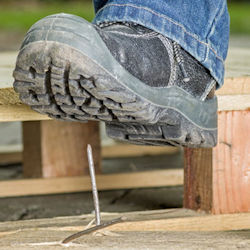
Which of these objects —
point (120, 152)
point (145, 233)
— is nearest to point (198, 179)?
point (145, 233)

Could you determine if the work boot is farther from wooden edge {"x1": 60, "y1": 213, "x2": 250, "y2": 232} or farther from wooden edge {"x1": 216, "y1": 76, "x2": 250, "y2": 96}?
wooden edge {"x1": 60, "y1": 213, "x2": 250, "y2": 232}

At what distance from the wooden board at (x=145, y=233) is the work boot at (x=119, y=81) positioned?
7.4 inches

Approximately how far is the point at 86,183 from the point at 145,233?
882 millimetres

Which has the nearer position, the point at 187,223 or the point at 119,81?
the point at 119,81

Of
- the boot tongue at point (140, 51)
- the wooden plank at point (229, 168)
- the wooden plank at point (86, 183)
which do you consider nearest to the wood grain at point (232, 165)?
the wooden plank at point (229, 168)

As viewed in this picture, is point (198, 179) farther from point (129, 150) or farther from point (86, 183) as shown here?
point (129, 150)

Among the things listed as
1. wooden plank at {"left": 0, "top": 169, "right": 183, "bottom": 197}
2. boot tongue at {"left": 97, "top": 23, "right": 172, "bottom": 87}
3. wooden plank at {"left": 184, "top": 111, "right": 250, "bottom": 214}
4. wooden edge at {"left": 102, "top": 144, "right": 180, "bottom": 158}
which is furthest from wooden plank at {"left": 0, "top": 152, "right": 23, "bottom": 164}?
boot tongue at {"left": 97, "top": 23, "right": 172, "bottom": 87}

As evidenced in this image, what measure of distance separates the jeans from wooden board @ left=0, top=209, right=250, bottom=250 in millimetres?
321

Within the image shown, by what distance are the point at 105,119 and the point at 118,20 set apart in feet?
0.68

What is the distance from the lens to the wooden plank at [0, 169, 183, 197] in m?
2.20

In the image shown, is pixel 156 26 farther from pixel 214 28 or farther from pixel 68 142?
pixel 68 142

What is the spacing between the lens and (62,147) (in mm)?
2266

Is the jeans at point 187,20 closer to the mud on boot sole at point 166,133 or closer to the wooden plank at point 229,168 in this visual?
the mud on boot sole at point 166,133

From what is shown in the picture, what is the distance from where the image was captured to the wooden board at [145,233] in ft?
4.18
